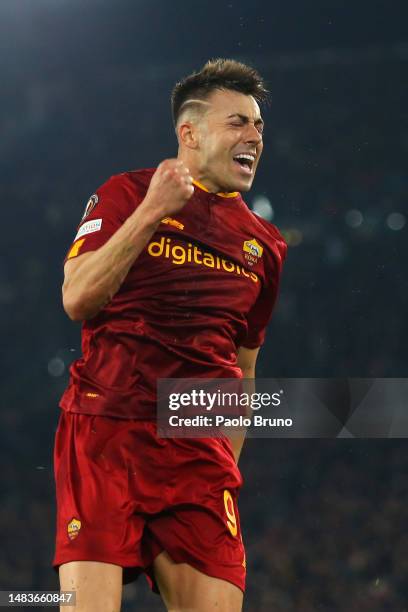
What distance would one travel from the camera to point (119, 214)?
9.33 ft

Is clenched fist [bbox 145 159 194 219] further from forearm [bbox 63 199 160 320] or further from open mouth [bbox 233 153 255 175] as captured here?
open mouth [bbox 233 153 255 175]

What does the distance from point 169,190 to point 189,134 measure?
2.13 feet

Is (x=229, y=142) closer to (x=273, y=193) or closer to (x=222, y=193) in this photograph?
(x=222, y=193)

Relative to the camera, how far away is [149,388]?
2.75 metres

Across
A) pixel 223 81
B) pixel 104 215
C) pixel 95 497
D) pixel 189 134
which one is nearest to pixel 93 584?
pixel 95 497

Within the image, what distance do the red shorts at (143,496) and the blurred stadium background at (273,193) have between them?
365 cm

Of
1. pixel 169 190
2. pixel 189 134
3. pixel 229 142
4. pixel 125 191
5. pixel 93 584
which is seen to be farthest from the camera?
pixel 189 134

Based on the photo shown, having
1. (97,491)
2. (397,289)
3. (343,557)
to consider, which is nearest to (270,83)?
(397,289)

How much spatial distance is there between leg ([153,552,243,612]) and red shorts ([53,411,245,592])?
0.02m

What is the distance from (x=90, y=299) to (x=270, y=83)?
186 inches

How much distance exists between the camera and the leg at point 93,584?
244 cm

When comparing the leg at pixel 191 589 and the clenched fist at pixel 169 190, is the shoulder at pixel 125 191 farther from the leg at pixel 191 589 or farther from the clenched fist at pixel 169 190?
the leg at pixel 191 589

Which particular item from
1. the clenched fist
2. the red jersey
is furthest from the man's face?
the clenched fist

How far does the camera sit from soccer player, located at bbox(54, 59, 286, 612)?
2.58m
